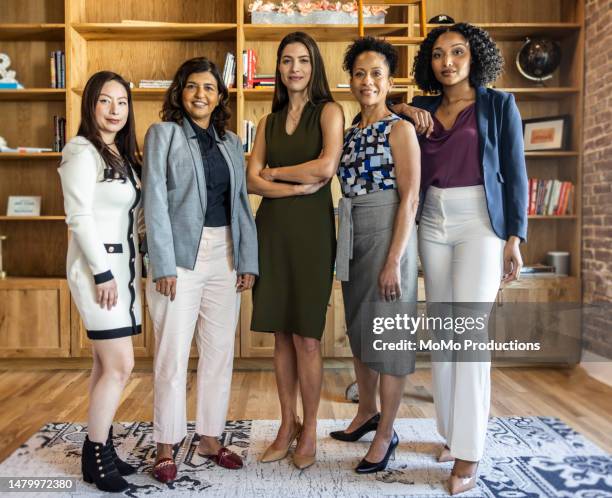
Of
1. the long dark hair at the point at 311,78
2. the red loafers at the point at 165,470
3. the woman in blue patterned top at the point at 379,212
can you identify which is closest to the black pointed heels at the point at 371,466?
the woman in blue patterned top at the point at 379,212

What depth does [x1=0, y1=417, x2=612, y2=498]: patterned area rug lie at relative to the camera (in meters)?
2.17

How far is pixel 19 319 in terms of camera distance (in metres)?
3.99

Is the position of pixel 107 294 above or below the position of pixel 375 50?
below

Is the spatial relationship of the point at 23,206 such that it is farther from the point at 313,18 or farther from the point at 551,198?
the point at 551,198

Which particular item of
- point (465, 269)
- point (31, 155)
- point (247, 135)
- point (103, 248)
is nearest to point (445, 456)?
point (465, 269)

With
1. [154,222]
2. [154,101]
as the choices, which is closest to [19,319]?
[154,101]

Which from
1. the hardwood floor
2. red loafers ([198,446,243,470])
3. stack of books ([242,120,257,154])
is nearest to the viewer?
red loafers ([198,446,243,470])

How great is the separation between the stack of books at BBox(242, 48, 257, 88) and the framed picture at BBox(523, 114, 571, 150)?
195 cm

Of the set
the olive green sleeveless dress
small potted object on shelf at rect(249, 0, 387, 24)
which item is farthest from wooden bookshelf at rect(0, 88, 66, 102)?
the olive green sleeveless dress

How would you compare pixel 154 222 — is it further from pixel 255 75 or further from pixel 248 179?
pixel 255 75

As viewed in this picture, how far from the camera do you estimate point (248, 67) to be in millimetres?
4066

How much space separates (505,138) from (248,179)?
0.97 meters

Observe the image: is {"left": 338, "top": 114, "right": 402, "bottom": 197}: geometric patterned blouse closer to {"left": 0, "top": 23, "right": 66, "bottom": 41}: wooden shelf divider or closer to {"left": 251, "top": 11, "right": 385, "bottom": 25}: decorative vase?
{"left": 251, "top": 11, "right": 385, "bottom": 25}: decorative vase

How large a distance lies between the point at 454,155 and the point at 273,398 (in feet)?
5.91
